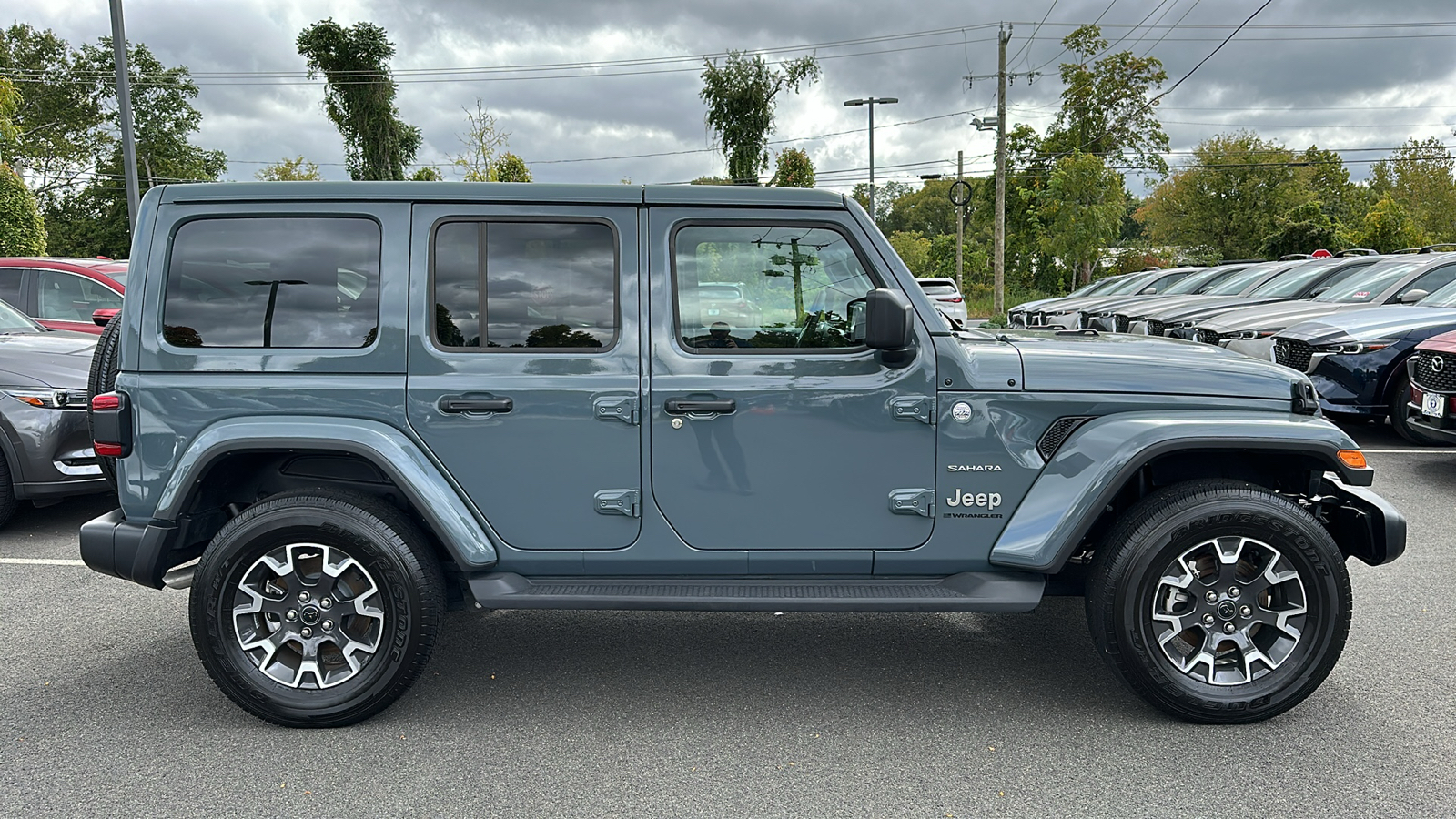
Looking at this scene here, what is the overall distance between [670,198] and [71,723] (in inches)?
111

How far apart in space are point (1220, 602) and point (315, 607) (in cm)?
314

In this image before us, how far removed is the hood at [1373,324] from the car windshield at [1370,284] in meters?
1.19

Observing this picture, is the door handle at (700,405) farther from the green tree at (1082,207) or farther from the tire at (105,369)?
the green tree at (1082,207)

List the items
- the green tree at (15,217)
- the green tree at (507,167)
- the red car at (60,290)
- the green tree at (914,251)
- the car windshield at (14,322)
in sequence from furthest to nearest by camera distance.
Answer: the green tree at (914,251) < the green tree at (507,167) < the green tree at (15,217) < the red car at (60,290) < the car windshield at (14,322)

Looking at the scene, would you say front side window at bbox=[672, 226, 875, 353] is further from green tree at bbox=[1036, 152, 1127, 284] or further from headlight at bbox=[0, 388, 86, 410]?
green tree at bbox=[1036, 152, 1127, 284]

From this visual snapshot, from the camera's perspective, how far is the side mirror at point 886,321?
3.03 metres

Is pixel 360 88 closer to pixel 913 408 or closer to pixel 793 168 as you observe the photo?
pixel 793 168

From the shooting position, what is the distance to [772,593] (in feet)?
10.7

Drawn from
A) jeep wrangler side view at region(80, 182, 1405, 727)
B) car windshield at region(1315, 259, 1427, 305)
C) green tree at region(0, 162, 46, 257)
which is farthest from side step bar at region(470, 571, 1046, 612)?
green tree at region(0, 162, 46, 257)

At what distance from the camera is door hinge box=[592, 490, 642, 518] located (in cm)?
328

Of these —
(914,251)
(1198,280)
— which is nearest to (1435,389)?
(1198,280)

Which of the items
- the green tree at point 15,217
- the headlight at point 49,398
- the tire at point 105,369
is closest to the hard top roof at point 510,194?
the tire at point 105,369

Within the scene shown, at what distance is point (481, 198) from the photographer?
10.9 feet

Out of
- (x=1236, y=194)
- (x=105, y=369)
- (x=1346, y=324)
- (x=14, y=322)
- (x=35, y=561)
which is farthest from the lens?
(x=1236, y=194)
